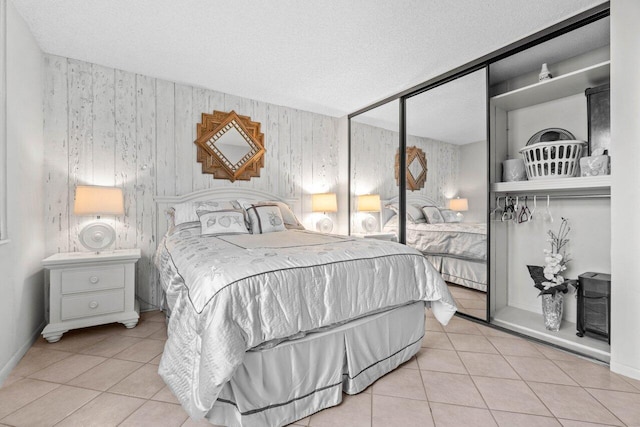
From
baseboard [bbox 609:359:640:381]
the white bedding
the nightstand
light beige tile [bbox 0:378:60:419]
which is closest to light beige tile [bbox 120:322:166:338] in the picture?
the nightstand

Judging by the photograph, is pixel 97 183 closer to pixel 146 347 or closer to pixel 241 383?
pixel 146 347

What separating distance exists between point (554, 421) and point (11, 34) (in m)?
3.90

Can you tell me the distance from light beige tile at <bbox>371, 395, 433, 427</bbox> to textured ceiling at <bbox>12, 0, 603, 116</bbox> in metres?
2.48

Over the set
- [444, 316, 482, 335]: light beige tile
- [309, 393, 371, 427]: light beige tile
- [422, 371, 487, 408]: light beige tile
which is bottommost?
[309, 393, 371, 427]: light beige tile

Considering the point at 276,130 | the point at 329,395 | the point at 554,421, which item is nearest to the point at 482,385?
the point at 554,421

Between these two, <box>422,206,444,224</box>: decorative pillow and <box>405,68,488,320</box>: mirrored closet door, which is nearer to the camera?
<box>405,68,488,320</box>: mirrored closet door

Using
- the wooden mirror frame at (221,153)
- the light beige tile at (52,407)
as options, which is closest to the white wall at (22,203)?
the light beige tile at (52,407)

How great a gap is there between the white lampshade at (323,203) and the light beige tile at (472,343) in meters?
2.17

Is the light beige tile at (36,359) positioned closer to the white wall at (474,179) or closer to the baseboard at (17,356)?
the baseboard at (17,356)

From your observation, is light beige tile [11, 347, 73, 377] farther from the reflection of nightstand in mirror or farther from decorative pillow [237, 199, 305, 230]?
the reflection of nightstand in mirror

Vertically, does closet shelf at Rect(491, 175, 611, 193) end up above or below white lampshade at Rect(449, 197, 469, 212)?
above

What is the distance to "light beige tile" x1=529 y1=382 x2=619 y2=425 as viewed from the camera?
5.02 ft

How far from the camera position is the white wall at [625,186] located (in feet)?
6.17

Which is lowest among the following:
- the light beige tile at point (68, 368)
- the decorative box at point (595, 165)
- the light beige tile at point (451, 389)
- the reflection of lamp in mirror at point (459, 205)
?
the light beige tile at point (68, 368)
